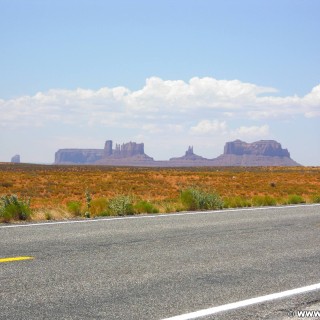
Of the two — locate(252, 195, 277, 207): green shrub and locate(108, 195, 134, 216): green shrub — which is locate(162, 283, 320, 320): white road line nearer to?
locate(108, 195, 134, 216): green shrub

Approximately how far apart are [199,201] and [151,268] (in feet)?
→ 30.3

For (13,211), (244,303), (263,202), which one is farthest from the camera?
(263,202)

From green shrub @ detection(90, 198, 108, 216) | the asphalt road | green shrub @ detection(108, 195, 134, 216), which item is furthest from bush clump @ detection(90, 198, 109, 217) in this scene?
the asphalt road

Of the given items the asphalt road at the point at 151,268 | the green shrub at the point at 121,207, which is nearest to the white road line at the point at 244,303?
the asphalt road at the point at 151,268

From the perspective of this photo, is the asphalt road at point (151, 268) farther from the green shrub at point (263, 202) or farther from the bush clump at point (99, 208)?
the green shrub at point (263, 202)

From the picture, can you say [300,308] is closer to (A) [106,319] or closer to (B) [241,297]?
(B) [241,297]

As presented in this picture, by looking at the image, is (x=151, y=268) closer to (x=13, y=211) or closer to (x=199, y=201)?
(x=13, y=211)

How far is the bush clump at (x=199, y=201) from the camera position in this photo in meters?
15.4

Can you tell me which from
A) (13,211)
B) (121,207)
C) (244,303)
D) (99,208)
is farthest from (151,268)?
(99,208)

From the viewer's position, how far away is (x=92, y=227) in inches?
401

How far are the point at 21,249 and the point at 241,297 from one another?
11.5 ft

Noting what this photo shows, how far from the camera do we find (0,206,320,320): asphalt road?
486 centimetres

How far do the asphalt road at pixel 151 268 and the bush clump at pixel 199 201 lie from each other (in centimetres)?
451

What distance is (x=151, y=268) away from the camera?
6.46m
